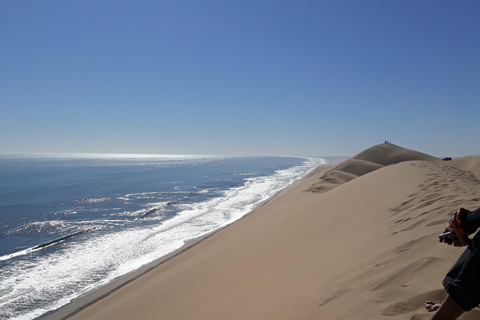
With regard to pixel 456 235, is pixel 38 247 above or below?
below

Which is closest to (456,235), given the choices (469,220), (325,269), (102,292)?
(469,220)

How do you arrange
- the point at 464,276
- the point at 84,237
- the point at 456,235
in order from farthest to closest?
the point at 84,237
the point at 456,235
the point at 464,276

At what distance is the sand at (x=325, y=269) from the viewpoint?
3.16 meters

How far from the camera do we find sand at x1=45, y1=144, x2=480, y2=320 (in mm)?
3162

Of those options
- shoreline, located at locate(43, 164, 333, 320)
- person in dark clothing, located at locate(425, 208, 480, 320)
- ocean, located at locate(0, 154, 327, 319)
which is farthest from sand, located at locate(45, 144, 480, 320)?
ocean, located at locate(0, 154, 327, 319)

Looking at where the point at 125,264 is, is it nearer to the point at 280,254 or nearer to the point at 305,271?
the point at 280,254

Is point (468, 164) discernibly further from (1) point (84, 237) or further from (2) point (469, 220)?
(2) point (469, 220)

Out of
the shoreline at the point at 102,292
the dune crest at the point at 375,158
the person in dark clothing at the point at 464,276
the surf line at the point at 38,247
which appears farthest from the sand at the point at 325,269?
the dune crest at the point at 375,158

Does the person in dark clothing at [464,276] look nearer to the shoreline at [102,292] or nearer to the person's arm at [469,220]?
the person's arm at [469,220]

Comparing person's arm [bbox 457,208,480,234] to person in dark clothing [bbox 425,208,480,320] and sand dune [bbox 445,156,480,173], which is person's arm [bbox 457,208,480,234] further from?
sand dune [bbox 445,156,480,173]

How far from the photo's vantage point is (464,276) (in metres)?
2.10

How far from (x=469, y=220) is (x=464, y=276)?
379 millimetres

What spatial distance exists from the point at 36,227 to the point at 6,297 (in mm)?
10885

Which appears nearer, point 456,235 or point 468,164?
point 456,235
